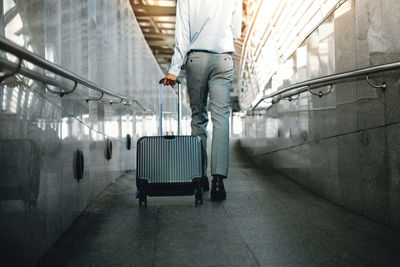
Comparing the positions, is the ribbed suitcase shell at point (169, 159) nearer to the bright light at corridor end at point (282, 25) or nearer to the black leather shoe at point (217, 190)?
the black leather shoe at point (217, 190)

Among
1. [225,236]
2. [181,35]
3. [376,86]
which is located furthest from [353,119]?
[181,35]

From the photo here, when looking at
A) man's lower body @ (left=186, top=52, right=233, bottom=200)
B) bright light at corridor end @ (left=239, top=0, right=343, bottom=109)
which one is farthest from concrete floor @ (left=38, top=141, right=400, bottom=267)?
bright light at corridor end @ (left=239, top=0, right=343, bottom=109)

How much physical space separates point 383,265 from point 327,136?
170 cm

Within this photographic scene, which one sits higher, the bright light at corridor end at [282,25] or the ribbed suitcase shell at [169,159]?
the bright light at corridor end at [282,25]

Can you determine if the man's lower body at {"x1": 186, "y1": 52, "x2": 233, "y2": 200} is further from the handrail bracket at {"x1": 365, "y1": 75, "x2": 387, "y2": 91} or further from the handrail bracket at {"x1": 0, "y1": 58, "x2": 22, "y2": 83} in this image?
the handrail bracket at {"x1": 0, "y1": 58, "x2": 22, "y2": 83}

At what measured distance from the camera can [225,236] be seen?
6.95 feet

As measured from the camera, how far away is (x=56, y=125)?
216 cm

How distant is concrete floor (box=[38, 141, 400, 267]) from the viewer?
69.6 inches

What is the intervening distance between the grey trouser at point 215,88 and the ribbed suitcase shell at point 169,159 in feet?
1.01

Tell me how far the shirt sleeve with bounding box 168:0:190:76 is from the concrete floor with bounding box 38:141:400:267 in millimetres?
1137

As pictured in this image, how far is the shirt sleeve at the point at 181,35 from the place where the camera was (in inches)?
127

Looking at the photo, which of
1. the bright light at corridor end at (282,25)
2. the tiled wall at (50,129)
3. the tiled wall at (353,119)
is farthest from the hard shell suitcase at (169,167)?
the bright light at corridor end at (282,25)

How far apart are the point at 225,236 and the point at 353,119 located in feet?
4.28

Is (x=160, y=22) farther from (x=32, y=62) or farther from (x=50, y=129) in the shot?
(x=32, y=62)
